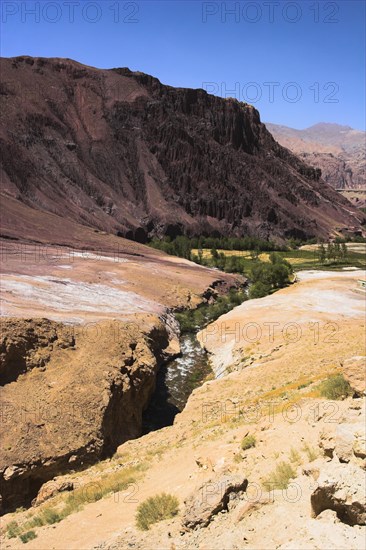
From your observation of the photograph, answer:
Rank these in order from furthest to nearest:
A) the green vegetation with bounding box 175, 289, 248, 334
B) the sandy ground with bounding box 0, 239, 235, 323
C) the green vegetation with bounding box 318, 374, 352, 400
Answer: the green vegetation with bounding box 175, 289, 248, 334, the sandy ground with bounding box 0, 239, 235, 323, the green vegetation with bounding box 318, 374, 352, 400

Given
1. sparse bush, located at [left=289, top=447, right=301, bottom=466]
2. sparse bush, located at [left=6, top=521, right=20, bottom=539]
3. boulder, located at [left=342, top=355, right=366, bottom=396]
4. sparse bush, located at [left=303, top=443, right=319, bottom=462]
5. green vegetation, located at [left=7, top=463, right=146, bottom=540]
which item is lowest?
sparse bush, located at [left=6, top=521, right=20, bottom=539]

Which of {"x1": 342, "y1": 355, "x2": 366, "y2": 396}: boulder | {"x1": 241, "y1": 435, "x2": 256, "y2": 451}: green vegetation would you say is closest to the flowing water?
{"x1": 342, "y1": 355, "x2": 366, "y2": 396}: boulder

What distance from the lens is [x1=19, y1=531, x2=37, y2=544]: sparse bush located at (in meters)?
11.4

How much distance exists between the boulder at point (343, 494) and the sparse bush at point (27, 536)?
7.16 metres

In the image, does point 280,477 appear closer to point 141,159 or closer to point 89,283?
point 89,283

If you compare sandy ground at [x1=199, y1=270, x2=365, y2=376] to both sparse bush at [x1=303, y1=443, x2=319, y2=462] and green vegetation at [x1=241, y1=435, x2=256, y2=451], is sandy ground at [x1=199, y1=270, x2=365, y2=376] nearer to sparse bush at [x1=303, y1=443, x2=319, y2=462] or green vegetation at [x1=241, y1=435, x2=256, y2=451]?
green vegetation at [x1=241, y1=435, x2=256, y2=451]

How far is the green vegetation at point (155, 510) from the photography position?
9.66m

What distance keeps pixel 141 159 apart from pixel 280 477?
4475 inches

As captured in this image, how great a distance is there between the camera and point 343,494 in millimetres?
6945

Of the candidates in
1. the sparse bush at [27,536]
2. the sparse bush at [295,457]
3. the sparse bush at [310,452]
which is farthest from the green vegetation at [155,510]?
the sparse bush at [27,536]

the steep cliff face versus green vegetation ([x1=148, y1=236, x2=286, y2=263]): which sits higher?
green vegetation ([x1=148, y1=236, x2=286, y2=263])

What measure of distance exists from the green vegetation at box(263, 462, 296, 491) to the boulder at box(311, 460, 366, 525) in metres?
1.87

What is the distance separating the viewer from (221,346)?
35.4 meters

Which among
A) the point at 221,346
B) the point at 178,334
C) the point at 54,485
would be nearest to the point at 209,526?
the point at 54,485
